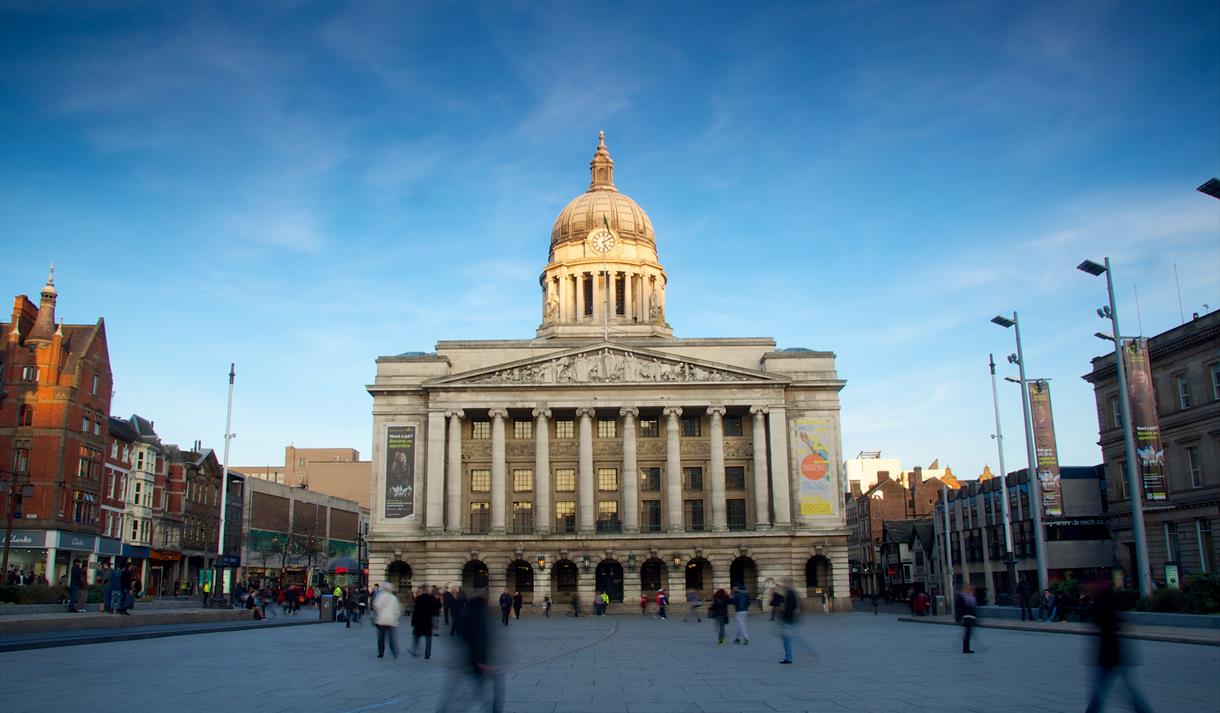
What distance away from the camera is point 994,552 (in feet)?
267

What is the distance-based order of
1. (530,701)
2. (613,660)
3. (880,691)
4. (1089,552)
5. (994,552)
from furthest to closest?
1. (994,552)
2. (1089,552)
3. (613,660)
4. (880,691)
5. (530,701)

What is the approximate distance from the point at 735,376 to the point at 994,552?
27146 mm

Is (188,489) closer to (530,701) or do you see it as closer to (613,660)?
(613,660)

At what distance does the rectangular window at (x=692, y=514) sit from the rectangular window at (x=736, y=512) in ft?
6.52

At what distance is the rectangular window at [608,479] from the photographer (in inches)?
2896

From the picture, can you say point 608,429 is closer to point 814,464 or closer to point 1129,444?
point 814,464

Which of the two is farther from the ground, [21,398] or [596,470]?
[21,398]

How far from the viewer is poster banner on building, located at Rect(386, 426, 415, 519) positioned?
71000 mm

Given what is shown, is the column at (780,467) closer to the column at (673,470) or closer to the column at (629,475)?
the column at (673,470)

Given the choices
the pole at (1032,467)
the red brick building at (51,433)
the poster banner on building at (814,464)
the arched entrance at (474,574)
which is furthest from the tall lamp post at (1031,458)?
the red brick building at (51,433)

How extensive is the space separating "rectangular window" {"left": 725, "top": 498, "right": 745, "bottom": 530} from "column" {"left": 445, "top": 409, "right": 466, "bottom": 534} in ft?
62.5

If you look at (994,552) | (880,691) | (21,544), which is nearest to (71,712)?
(880,691)

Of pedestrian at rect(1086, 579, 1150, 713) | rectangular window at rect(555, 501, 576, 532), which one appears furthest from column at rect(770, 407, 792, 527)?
pedestrian at rect(1086, 579, 1150, 713)

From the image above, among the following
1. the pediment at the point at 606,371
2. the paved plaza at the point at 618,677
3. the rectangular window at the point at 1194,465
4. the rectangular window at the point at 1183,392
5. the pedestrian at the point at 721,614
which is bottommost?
the paved plaza at the point at 618,677
